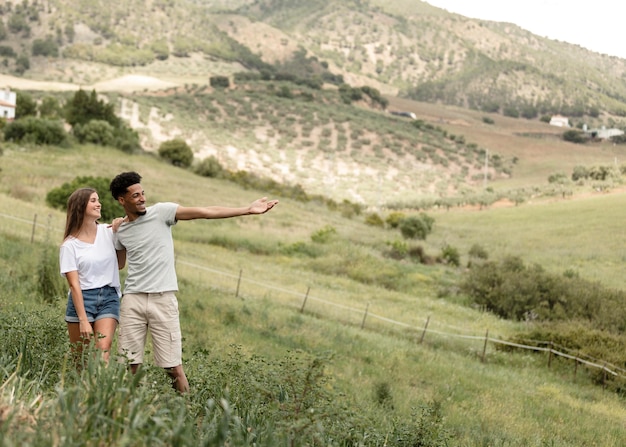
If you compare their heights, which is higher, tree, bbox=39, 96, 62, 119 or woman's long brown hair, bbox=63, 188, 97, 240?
woman's long brown hair, bbox=63, 188, 97, 240

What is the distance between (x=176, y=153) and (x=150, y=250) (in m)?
48.3

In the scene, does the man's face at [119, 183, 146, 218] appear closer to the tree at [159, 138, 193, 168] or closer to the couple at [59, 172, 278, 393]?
the couple at [59, 172, 278, 393]

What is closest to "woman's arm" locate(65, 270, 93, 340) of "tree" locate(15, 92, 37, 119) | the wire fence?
the wire fence

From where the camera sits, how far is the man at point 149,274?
546cm

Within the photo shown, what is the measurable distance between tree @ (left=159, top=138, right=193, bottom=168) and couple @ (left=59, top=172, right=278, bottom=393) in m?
47.9

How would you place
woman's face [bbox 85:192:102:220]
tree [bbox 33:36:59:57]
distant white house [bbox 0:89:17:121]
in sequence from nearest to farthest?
woman's face [bbox 85:192:102:220]
distant white house [bbox 0:89:17:121]
tree [bbox 33:36:59:57]

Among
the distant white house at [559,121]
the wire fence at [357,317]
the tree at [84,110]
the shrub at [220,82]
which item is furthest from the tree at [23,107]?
the distant white house at [559,121]

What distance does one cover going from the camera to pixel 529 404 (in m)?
10.6

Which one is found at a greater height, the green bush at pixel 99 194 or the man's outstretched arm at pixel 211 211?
the man's outstretched arm at pixel 211 211

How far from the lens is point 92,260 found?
219 inches

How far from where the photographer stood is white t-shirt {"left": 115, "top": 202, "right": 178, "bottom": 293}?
549cm

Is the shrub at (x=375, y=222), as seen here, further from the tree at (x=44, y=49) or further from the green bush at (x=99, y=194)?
the tree at (x=44, y=49)

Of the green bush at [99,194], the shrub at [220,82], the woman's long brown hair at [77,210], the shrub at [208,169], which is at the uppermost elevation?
the woman's long brown hair at [77,210]

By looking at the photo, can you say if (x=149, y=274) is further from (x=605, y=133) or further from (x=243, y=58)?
(x=243, y=58)
